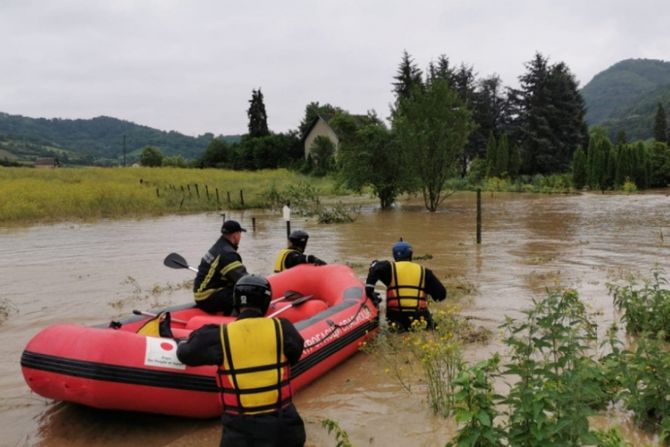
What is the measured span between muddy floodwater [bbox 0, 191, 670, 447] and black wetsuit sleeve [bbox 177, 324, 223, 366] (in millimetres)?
1456

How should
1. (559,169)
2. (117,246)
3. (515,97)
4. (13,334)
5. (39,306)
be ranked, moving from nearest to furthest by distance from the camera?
(13,334)
(39,306)
(117,246)
(559,169)
(515,97)

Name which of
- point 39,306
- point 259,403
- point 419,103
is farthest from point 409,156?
point 259,403

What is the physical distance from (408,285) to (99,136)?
540ft

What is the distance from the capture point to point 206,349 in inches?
116

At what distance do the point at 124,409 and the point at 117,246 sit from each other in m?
11.0

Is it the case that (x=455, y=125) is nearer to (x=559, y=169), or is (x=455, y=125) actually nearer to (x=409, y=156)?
(x=409, y=156)

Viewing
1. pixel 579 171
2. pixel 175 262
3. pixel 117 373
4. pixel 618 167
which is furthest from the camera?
pixel 579 171

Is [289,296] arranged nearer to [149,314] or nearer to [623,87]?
[149,314]

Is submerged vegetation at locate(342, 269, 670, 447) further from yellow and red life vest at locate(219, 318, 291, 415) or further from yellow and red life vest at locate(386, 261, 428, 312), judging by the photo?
yellow and red life vest at locate(219, 318, 291, 415)

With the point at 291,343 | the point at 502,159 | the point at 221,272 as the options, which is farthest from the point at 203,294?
the point at 502,159

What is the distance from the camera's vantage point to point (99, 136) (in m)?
157

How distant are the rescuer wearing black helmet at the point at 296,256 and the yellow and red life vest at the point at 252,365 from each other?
4225mm

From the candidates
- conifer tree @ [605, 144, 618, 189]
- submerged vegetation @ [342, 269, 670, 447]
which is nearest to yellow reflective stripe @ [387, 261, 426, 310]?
submerged vegetation @ [342, 269, 670, 447]

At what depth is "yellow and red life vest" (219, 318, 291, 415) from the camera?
288 cm
